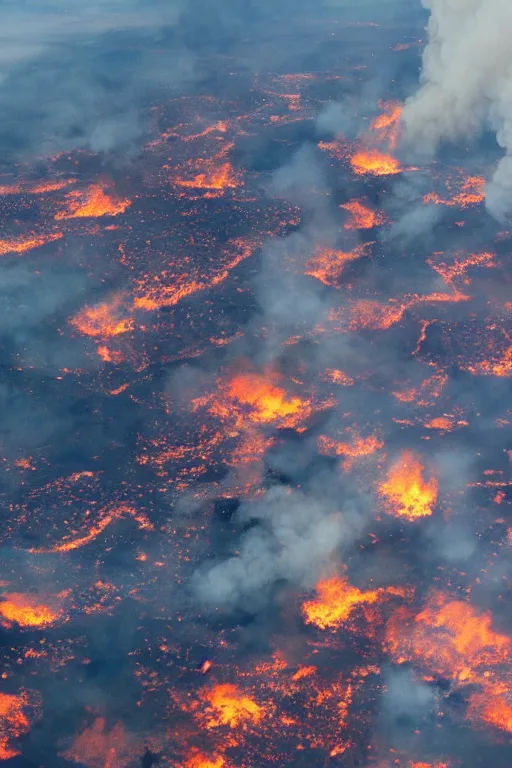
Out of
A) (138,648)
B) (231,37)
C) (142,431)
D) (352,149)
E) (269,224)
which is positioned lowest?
(138,648)

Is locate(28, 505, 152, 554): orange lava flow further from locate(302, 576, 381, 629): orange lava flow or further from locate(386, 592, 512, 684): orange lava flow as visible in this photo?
locate(386, 592, 512, 684): orange lava flow

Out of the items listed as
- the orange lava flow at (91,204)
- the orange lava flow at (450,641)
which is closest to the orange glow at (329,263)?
the orange lava flow at (91,204)

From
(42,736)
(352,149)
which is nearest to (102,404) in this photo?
(42,736)

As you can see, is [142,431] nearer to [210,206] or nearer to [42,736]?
[42,736]

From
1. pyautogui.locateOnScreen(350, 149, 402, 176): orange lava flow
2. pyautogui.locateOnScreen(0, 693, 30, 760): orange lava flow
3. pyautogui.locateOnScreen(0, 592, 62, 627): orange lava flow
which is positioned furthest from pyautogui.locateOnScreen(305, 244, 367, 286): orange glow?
pyautogui.locateOnScreen(0, 693, 30, 760): orange lava flow

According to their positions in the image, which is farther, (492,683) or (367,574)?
(367,574)
